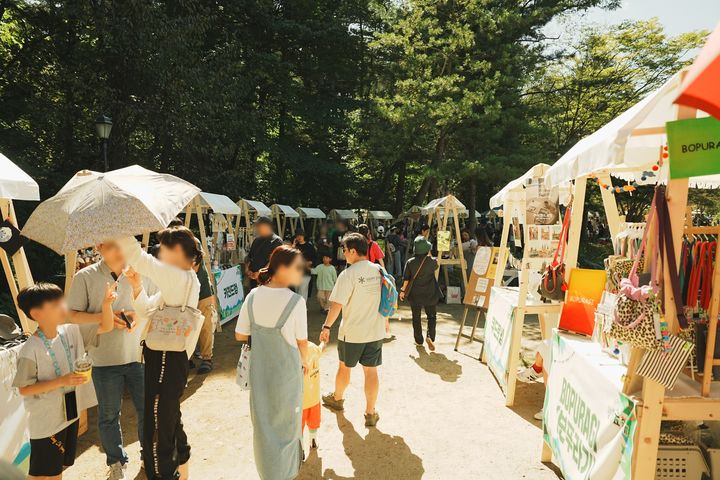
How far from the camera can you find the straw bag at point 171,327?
2975 millimetres

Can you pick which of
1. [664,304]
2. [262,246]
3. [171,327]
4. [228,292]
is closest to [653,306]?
[664,304]

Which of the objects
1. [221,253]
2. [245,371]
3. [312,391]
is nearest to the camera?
[245,371]

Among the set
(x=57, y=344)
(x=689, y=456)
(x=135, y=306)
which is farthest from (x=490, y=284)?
(x=57, y=344)

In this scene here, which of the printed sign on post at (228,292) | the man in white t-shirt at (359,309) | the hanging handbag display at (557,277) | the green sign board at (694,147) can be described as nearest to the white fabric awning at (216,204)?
the printed sign on post at (228,292)

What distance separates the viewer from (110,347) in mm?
3205

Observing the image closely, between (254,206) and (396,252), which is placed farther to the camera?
(396,252)

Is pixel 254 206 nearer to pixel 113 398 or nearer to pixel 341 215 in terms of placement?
pixel 341 215

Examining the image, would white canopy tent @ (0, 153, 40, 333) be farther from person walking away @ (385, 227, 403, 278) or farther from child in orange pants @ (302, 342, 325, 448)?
person walking away @ (385, 227, 403, 278)

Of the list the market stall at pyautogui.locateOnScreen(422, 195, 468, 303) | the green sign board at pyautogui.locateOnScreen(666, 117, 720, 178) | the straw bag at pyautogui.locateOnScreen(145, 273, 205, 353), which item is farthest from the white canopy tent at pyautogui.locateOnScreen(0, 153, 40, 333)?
the market stall at pyautogui.locateOnScreen(422, 195, 468, 303)

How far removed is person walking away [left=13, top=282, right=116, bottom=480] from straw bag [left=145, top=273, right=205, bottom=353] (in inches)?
18.1

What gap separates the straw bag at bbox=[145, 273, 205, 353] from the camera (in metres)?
2.97

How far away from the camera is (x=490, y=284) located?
7.40 meters

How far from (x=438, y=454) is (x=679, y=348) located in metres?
2.49

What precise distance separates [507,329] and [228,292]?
597cm
